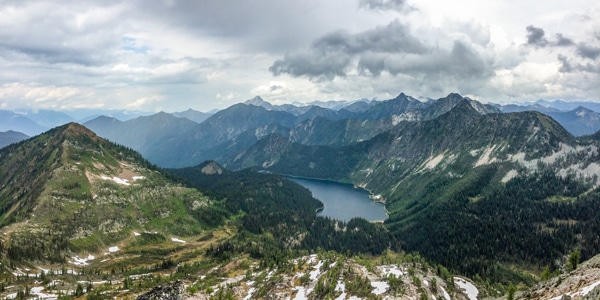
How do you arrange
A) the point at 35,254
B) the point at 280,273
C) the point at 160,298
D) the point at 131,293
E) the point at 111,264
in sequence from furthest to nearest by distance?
the point at 111,264 → the point at 35,254 → the point at 280,273 → the point at 131,293 → the point at 160,298

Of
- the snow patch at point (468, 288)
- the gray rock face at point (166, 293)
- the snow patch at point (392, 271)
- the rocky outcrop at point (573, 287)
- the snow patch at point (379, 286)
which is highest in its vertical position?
the rocky outcrop at point (573, 287)

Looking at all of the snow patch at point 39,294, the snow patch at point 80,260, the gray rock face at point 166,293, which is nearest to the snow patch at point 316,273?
the gray rock face at point 166,293

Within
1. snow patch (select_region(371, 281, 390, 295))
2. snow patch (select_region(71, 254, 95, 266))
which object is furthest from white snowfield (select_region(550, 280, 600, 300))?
snow patch (select_region(71, 254, 95, 266))

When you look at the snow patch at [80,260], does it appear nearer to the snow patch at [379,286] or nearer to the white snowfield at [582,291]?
the snow patch at [379,286]

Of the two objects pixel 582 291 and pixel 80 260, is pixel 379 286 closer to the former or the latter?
pixel 582 291

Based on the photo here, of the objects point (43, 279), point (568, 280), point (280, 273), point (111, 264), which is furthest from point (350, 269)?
point (111, 264)

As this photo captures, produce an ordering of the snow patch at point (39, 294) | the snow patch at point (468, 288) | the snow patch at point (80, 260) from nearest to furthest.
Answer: the snow patch at point (39, 294), the snow patch at point (468, 288), the snow patch at point (80, 260)

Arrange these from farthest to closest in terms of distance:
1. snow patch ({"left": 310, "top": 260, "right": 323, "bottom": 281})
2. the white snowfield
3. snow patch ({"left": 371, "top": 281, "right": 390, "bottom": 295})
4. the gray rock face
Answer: snow patch ({"left": 310, "top": 260, "right": 323, "bottom": 281}), snow patch ({"left": 371, "top": 281, "right": 390, "bottom": 295}), the gray rock face, the white snowfield

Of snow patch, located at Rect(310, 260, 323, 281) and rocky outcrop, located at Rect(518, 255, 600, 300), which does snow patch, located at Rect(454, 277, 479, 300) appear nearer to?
snow patch, located at Rect(310, 260, 323, 281)

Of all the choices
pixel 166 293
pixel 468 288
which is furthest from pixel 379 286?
pixel 166 293

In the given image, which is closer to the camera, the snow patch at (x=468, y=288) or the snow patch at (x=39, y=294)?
the snow patch at (x=39, y=294)

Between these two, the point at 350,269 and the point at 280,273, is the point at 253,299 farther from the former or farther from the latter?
the point at 350,269
